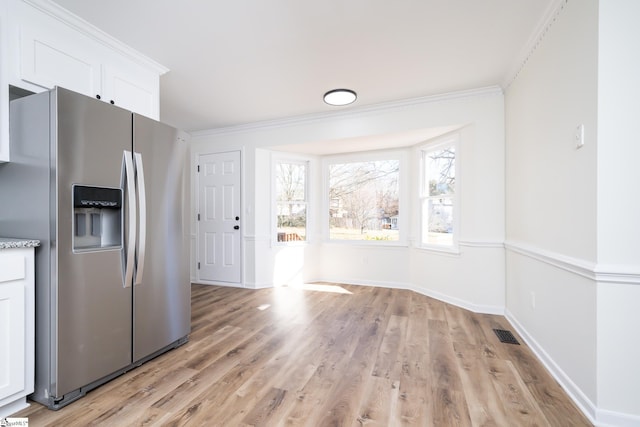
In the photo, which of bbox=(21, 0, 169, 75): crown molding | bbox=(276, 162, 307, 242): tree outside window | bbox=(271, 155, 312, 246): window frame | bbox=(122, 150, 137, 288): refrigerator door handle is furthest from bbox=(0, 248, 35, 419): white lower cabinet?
bbox=(276, 162, 307, 242): tree outside window

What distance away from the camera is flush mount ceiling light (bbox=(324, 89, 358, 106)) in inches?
126

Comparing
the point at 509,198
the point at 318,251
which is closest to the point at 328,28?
the point at 509,198

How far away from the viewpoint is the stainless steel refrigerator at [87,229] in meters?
1.65

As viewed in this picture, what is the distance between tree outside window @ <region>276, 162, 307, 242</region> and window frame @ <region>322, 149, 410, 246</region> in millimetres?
350

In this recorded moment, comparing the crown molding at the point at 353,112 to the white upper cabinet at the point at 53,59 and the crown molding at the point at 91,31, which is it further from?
the white upper cabinet at the point at 53,59

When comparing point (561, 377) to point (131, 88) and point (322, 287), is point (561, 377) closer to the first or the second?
point (322, 287)

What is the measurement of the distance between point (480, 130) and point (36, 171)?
3942mm

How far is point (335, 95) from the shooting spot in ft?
10.7

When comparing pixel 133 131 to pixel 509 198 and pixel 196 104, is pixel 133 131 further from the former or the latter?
pixel 509 198

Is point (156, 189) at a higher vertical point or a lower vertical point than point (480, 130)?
lower

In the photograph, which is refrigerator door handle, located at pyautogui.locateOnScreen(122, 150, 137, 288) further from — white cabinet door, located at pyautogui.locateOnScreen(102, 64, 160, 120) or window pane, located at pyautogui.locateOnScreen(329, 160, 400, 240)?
window pane, located at pyautogui.locateOnScreen(329, 160, 400, 240)

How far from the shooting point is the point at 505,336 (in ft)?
8.64

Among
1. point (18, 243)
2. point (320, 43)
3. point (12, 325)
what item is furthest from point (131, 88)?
point (12, 325)

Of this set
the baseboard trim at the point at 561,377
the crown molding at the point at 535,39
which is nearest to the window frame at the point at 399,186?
the crown molding at the point at 535,39
